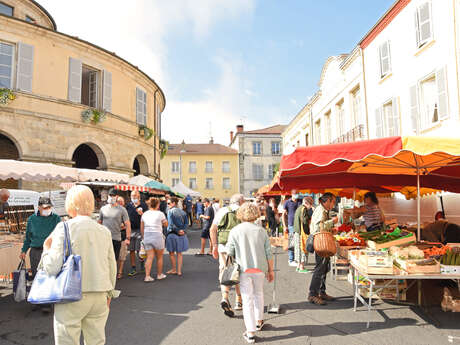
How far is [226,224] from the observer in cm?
528

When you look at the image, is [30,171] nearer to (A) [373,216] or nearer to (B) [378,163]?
(B) [378,163]

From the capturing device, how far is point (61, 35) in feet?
50.6

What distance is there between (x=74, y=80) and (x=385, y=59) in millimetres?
13840

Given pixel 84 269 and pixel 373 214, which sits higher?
pixel 373 214

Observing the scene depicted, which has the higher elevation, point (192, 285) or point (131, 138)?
point (131, 138)

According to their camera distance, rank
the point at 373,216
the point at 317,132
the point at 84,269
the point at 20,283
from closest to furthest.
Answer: the point at 84,269
the point at 20,283
the point at 373,216
the point at 317,132

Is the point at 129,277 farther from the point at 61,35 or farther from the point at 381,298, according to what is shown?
the point at 61,35

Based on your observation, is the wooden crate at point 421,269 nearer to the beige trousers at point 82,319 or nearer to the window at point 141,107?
the beige trousers at point 82,319

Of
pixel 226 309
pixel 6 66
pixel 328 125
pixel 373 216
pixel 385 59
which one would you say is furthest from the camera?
pixel 328 125

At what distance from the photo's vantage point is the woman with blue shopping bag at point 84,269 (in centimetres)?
253

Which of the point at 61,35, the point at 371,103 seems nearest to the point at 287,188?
the point at 371,103

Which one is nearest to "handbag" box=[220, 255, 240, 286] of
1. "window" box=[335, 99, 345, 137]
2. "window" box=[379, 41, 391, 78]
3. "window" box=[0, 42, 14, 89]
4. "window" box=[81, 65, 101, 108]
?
"window" box=[379, 41, 391, 78]

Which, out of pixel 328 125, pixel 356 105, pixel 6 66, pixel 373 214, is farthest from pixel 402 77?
pixel 6 66

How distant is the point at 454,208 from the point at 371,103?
6.78 m
